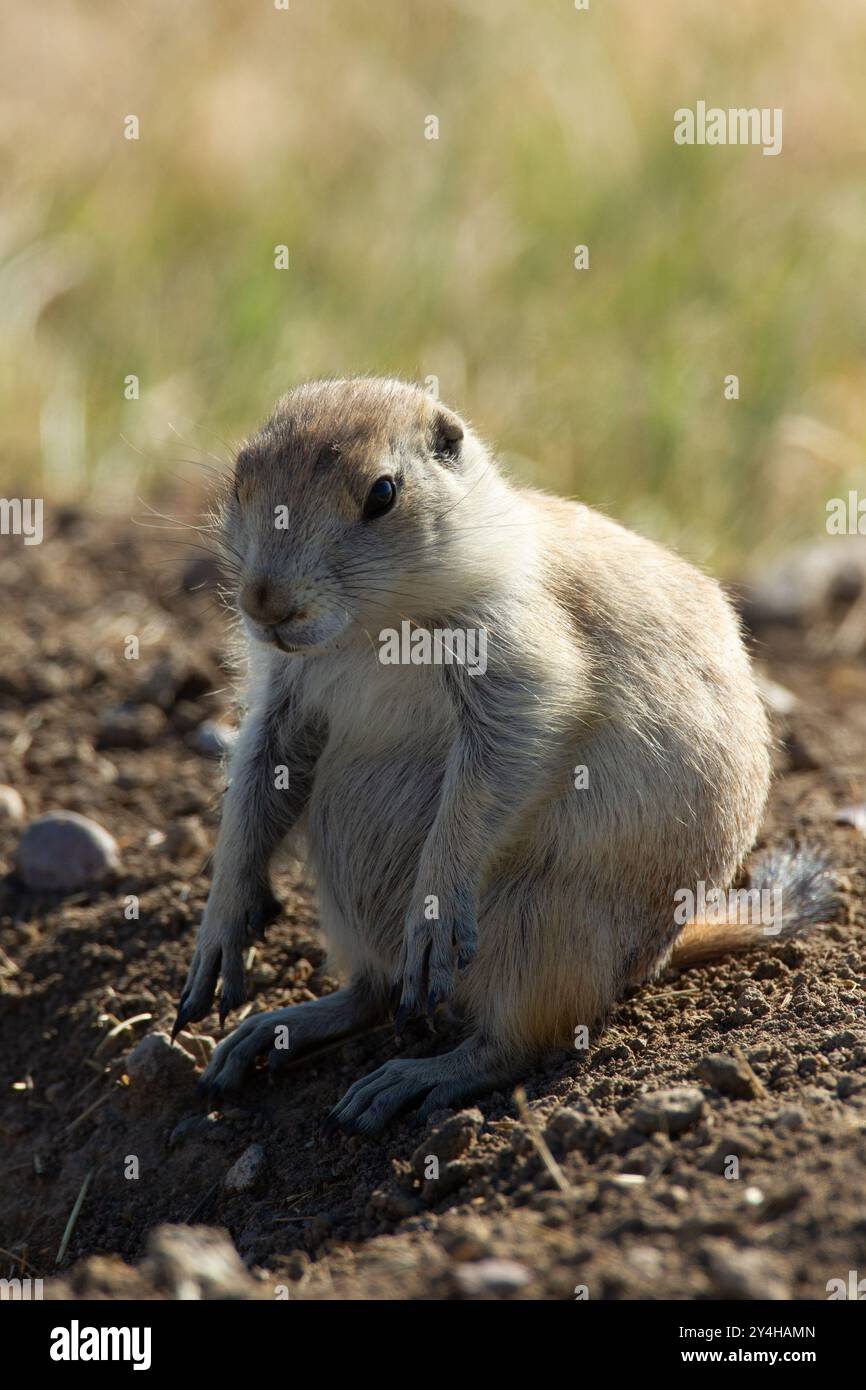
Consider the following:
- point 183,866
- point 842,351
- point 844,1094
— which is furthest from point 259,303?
point 844,1094

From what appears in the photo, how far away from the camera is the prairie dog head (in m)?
3.73

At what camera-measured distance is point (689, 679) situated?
436cm

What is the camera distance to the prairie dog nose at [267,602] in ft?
12.0

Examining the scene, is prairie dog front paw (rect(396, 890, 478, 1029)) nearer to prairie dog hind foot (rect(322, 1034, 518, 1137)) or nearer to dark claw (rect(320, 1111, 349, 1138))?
prairie dog hind foot (rect(322, 1034, 518, 1137))

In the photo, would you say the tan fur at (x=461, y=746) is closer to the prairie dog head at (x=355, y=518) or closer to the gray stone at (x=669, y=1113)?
the prairie dog head at (x=355, y=518)

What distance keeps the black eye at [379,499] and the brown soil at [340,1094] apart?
1033mm

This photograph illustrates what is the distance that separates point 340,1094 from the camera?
4387mm

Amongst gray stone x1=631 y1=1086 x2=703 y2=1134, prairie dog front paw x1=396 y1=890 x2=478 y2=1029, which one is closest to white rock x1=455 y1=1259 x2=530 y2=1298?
gray stone x1=631 y1=1086 x2=703 y2=1134

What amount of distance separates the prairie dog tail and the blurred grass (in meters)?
3.54

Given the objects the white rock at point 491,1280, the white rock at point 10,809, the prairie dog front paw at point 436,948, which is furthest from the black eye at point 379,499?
the white rock at point 10,809

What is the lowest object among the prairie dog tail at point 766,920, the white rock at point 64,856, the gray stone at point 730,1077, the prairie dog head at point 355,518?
the gray stone at point 730,1077

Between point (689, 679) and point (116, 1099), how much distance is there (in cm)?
209

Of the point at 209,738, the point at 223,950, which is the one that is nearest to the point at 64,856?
the point at 209,738
